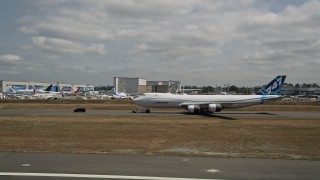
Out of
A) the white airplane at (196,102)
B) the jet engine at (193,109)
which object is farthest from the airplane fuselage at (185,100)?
the jet engine at (193,109)

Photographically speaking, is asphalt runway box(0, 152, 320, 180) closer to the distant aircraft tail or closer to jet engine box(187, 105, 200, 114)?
jet engine box(187, 105, 200, 114)

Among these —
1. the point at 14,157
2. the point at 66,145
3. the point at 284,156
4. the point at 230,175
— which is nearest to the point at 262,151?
the point at 284,156

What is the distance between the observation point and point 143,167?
446 inches

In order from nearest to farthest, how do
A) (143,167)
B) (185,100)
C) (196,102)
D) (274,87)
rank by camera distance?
(143,167), (196,102), (185,100), (274,87)

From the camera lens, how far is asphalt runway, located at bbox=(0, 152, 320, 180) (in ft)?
33.4

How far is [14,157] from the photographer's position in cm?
1294

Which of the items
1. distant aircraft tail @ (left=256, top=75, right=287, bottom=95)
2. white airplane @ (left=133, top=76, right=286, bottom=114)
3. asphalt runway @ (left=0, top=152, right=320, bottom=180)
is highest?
distant aircraft tail @ (left=256, top=75, right=287, bottom=95)

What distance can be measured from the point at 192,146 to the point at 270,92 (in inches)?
1724

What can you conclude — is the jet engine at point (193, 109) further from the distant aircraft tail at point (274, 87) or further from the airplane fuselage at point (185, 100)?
the distant aircraft tail at point (274, 87)

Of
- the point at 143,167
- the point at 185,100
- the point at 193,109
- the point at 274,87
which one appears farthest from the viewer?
the point at 274,87

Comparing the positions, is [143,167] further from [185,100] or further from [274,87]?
[274,87]

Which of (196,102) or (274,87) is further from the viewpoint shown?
(274,87)

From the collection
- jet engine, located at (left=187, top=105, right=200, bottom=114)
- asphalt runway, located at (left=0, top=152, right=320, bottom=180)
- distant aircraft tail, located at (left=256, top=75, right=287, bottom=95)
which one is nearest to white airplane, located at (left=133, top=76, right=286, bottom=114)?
jet engine, located at (left=187, top=105, right=200, bottom=114)

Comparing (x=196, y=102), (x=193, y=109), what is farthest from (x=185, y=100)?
(x=193, y=109)
